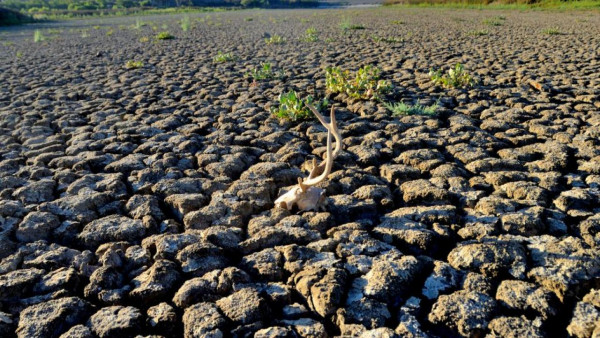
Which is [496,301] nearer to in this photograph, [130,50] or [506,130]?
[506,130]

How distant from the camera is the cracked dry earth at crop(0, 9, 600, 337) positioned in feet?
5.76

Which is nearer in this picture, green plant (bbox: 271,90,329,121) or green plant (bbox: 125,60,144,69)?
green plant (bbox: 271,90,329,121)

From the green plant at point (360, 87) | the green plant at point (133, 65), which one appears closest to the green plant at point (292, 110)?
the green plant at point (360, 87)

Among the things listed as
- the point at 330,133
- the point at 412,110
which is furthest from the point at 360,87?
the point at 330,133

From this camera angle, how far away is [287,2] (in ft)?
169

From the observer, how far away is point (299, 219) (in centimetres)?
244

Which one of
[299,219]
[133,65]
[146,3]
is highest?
[146,3]

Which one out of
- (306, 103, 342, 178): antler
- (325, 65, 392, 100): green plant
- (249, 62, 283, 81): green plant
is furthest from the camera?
(249, 62, 283, 81): green plant

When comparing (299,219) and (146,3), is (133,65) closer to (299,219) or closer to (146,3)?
(299,219)

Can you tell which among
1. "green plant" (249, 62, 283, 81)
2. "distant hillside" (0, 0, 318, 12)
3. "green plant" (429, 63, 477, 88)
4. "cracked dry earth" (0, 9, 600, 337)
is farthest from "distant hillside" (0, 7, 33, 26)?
"green plant" (429, 63, 477, 88)

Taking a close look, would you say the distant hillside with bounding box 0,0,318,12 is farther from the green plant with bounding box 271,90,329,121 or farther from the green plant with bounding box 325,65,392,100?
the green plant with bounding box 271,90,329,121

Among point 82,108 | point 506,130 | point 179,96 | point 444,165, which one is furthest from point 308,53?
point 444,165

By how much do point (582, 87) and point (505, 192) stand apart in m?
3.04

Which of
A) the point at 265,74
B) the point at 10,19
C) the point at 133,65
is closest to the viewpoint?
the point at 265,74
